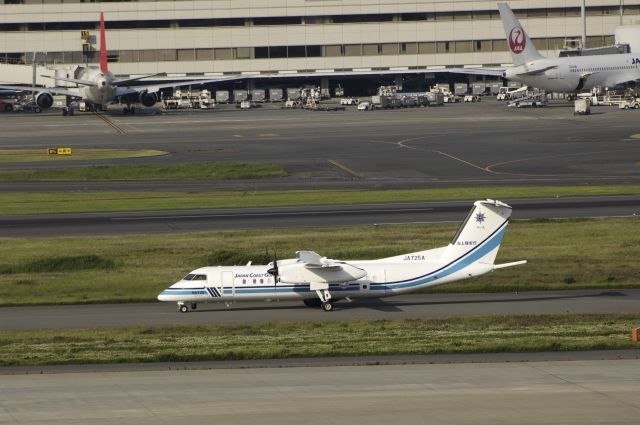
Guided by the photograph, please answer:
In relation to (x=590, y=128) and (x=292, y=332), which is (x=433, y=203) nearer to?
(x=292, y=332)

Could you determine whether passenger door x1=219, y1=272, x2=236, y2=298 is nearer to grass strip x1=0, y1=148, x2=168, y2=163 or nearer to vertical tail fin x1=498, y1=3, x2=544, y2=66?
grass strip x1=0, y1=148, x2=168, y2=163

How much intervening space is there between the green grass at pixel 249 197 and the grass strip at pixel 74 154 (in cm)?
2422

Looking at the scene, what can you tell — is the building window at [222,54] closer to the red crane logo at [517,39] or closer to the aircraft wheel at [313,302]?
the red crane logo at [517,39]

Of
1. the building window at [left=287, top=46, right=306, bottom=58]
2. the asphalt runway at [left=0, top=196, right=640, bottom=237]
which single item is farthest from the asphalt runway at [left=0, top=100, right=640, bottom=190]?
the building window at [left=287, top=46, right=306, bottom=58]

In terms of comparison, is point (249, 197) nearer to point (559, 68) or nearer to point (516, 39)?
point (516, 39)

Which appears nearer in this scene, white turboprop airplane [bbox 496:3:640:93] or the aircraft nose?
the aircraft nose

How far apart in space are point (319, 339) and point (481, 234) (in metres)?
10.9

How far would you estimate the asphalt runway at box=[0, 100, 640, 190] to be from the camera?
9012 centimetres

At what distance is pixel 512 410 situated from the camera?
31109 mm

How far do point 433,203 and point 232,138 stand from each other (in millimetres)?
51388

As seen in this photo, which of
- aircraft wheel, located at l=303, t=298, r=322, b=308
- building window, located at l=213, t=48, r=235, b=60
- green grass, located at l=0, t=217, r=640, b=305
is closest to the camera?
aircraft wheel, located at l=303, t=298, r=322, b=308

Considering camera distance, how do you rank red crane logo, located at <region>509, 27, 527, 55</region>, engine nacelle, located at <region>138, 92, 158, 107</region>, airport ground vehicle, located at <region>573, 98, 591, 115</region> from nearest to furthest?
1. airport ground vehicle, located at <region>573, 98, 591, 115</region>
2. red crane logo, located at <region>509, 27, 527, 55</region>
3. engine nacelle, located at <region>138, 92, 158, 107</region>

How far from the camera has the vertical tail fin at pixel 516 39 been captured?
14675 centimetres

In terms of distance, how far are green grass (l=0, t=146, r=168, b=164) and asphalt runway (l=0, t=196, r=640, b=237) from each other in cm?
3467
